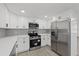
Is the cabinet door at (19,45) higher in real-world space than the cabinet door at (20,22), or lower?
lower

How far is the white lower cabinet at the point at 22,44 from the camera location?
2885mm

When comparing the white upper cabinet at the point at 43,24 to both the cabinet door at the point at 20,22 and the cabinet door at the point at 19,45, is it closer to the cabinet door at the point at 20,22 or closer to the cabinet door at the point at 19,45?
the cabinet door at the point at 20,22

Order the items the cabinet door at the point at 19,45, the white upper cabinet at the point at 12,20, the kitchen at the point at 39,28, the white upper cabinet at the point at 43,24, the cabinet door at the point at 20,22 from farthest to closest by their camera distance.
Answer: the white upper cabinet at the point at 43,24 → the cabinet door at the point at 20,22 → the white upper cabinet at the point at 12,20 → the cabinet door at the point at 19,45 → the kitchen at the point at 39,28

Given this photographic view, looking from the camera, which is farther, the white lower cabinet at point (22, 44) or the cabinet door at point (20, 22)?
the cabinet door at point (20, 22)

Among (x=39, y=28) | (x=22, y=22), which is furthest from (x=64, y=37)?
(x=22, y=22)

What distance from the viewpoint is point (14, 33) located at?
3551 millimetres

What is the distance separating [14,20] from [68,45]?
2.55 m

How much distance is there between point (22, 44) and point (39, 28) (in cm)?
144

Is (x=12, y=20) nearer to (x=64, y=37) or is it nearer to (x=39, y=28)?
(x=39, y=28)

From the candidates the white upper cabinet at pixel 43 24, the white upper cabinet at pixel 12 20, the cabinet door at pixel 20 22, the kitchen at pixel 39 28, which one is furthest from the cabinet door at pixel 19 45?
the white upper cabinet at pixel 43 24

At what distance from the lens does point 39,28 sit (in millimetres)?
4008

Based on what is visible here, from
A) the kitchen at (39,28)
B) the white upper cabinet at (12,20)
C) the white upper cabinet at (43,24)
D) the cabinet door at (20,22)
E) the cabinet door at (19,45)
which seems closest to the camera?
the kitchen at (39,28)

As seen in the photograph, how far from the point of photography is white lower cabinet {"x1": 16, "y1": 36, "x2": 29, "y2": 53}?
289cm

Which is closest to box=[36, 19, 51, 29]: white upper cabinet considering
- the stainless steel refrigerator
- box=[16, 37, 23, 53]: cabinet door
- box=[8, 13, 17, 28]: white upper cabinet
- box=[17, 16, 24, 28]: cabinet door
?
box=[17, 16, 24, 28]: cabinet door
